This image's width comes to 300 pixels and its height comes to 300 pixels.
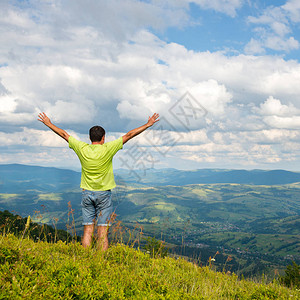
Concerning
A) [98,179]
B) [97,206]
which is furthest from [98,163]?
[97,206]

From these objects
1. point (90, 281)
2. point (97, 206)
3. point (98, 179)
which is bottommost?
point (90, 281)

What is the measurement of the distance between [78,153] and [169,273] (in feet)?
12.5

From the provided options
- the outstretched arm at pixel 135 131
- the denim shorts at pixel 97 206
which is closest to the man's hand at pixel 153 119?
the outstretched arm at pixel 135 131

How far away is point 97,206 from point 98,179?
75 cm

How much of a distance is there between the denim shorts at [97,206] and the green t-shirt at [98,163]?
0.51ft

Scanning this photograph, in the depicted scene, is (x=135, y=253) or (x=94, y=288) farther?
(x=135, y=253)

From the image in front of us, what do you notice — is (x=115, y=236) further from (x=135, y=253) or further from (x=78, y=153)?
(x=78, y=153)

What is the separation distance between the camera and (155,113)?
685cm

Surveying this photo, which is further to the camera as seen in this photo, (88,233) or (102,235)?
(88,233)

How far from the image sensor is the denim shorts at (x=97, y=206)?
251 inches

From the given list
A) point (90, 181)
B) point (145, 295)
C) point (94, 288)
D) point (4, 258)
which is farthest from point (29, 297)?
point (90, 181)

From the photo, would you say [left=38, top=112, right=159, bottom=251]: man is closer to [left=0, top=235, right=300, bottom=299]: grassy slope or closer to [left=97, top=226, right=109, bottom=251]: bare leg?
[left=97, top=226, right=109, bottom=251]: bare leg

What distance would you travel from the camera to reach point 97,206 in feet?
21.3

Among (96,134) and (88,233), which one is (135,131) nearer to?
(96,134)
